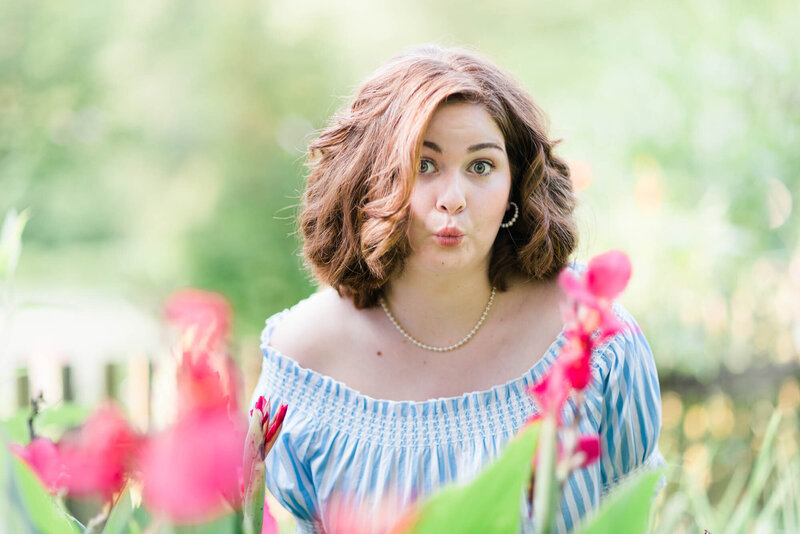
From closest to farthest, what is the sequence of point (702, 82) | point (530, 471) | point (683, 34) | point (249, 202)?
point (530, 471) → point (702, 82) → point (683, 34) → point (249, 202)

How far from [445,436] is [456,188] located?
1.29 feet

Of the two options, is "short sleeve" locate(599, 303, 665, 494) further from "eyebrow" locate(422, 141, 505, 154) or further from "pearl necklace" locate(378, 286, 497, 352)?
"eyebrow" locate(422, 141, 505, 154)

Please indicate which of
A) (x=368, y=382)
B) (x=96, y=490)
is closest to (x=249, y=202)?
(x=368, y=382)

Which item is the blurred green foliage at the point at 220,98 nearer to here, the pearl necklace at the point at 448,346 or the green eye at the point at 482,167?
the pearl necklace at the point at 448,346

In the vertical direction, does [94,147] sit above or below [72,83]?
below

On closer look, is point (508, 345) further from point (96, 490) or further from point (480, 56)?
point (96, 490)

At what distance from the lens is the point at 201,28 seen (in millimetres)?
6359

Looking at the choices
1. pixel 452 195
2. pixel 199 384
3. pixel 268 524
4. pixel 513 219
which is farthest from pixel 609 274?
pixel 513 219

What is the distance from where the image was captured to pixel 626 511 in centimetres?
42

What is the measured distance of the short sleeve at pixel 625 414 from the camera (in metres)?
1.25

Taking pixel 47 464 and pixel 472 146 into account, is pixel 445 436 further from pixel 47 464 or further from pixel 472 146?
pixel 47 464

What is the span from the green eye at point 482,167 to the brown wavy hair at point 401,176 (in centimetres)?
8

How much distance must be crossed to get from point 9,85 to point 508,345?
5.62m

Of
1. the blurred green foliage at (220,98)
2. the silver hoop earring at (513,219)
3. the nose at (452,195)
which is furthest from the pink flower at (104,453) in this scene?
the blurred green foliage at (220,98)
